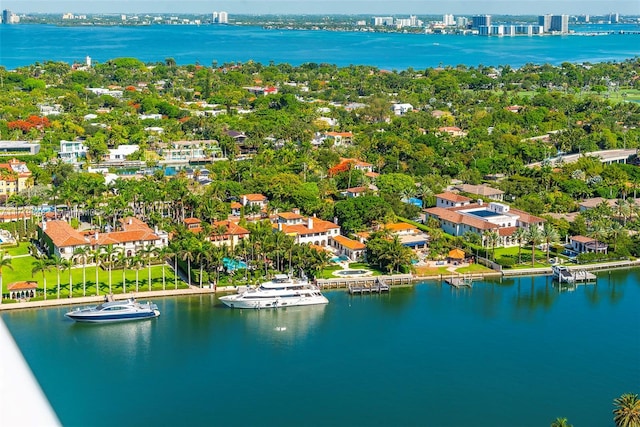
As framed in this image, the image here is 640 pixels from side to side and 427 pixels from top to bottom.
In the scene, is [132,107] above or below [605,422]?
above

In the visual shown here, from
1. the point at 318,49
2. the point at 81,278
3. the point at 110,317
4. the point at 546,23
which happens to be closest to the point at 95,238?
the point at 81,278

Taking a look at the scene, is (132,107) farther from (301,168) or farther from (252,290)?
(252,290)

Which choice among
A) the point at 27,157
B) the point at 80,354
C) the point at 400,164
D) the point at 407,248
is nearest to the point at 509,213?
A: the point at 407,248

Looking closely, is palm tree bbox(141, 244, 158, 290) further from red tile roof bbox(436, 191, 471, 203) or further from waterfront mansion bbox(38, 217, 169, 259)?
red tile roof bbox(436, 191, 471, 203)

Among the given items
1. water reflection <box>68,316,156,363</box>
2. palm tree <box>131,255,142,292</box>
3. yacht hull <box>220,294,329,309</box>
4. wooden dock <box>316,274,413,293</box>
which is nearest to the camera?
water reflection <box>68,316,156,363</box>


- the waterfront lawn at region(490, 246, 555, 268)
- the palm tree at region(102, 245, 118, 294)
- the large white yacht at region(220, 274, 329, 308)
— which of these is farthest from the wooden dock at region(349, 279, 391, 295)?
the palm tree at region(102, 245, 118, 294)

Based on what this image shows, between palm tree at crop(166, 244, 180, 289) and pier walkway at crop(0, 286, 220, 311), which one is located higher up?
palm tree at crop(166, 244, 180, 289)

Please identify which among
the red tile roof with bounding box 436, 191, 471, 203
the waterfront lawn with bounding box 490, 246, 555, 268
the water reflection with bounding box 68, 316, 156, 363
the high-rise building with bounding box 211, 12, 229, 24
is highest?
the high-rise building with bounding box 211, 12, 229, 24
